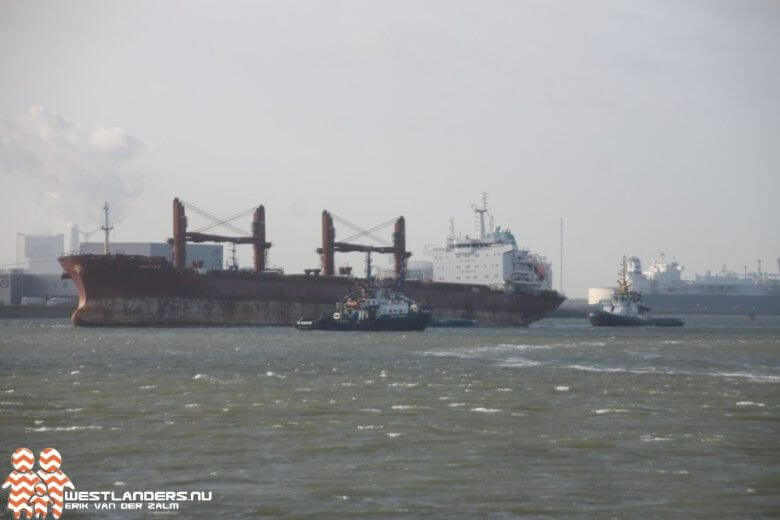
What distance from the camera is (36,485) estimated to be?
49.7 ft

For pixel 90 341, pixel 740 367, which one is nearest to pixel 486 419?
pixel 740 367

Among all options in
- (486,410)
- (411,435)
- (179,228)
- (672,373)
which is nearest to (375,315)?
(179,228)

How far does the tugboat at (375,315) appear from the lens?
2891 inches

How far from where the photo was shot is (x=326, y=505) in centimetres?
1434

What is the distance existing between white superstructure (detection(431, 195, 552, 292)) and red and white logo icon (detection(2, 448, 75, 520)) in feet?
279

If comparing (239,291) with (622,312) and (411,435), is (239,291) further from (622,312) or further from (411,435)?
(411,435)

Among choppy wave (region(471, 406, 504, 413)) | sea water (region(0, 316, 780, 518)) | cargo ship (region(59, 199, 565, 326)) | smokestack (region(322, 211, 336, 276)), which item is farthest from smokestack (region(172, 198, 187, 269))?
choppy wave (region(471, 406, 504, 413))

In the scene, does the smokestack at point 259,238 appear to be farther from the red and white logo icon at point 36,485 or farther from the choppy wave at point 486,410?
the red and white logo icon at point 36,485

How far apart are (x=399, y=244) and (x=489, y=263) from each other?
12038 millimetres

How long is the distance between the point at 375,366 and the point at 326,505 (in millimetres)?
24892

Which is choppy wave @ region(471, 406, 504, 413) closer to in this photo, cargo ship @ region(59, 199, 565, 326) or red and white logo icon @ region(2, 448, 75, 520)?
red and white logo icon @ region(2, 448, 75, 520)

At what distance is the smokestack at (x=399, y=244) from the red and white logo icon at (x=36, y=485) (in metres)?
82.1

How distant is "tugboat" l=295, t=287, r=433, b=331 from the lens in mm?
73438

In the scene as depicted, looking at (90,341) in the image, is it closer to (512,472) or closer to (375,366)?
(375,366)
